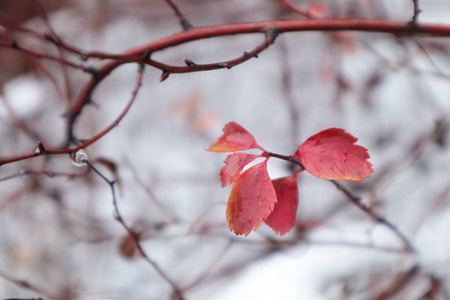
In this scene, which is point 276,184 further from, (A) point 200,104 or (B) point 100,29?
(B) point 100,29

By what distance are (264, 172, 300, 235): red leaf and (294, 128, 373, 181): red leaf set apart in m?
0.05

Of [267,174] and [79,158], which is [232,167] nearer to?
[267,174]

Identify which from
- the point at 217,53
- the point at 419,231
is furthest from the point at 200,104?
the point at 419,231

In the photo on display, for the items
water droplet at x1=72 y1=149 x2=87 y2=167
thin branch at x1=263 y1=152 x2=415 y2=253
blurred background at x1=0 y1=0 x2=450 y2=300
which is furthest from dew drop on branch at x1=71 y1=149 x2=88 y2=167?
thin branch at x1=263 y1=152 x2=415 y2=253

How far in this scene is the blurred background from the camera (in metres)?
1.03

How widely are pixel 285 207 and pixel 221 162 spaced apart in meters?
1.15

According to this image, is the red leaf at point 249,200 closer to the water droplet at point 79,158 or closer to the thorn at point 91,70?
the water droplet at point 79,158

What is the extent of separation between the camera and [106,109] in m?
2.07

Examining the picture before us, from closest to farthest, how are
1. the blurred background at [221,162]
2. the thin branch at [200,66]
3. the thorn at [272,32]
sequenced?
the thin branch at [200,66] → the thorn at [272,32] → the blurred background at [221,162]

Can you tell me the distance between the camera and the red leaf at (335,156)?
1.50 ft

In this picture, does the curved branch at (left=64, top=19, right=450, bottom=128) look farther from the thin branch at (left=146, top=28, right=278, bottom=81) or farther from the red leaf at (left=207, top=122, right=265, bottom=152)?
the red leaf at (left=207, top=122, right=265, bottom=152)

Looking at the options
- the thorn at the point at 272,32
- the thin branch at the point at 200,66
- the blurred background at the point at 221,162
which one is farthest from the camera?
the blurred background at the point at 221,162

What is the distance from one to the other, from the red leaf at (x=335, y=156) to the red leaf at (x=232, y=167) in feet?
0.24

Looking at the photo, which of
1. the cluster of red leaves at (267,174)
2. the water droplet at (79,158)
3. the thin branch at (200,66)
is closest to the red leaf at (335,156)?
the cluster of red leaves at (267,174)
